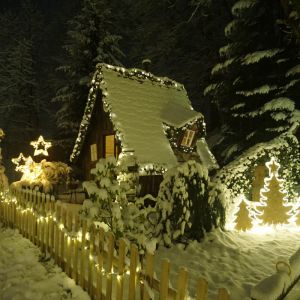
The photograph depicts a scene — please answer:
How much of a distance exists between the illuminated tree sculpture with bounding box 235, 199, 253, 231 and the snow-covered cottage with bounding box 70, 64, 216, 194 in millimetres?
4222

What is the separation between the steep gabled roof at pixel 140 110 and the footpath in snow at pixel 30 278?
646 cm

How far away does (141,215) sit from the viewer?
7059 mm

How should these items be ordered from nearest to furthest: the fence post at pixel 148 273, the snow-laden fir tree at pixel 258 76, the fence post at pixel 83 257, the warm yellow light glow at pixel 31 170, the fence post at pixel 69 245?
the fence post at pixel 148 273 → the fence post at pixel 83 257 → the fence post at pixel 69 245 → the snow-laden fir tree at pixel 258 76 → the warm yellow light glow at pixel 31 170

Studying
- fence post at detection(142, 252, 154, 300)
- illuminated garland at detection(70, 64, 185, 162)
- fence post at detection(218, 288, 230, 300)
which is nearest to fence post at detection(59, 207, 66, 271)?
fence post at detection(142, 252, 154, 300)

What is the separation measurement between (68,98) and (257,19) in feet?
42.3

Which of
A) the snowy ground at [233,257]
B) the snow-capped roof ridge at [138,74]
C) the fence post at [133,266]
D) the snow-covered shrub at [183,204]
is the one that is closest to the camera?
the fence post at [133,266]

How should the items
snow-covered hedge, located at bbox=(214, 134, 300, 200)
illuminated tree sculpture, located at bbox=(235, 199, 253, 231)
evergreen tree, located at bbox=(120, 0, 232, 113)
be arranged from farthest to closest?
evergreen tree, located at bbox=(120, 0, 232, 113) < snow-covered hedge, located at bbox=(214, 134, 300, 200) < illuminated tree sculpture, located at bbox=(235, 199, 253, 231)

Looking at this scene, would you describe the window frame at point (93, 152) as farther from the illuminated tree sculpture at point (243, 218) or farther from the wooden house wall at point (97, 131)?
the illuminated tree sculpture at point (243, 218)

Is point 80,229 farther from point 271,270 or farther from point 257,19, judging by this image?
point 257,19

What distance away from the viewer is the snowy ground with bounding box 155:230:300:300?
20.8 ft

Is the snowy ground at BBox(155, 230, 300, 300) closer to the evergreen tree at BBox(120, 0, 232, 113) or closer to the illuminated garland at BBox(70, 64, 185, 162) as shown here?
the illuminated garland at BBox(70, 64, 185, 162)

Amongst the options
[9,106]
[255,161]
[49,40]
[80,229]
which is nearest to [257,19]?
[255,161]

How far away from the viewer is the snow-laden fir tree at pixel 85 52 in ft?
72.2

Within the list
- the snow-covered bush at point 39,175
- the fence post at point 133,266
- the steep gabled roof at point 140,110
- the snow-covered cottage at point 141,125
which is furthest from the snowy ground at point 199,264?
the snow-covered bush at point 39,175
